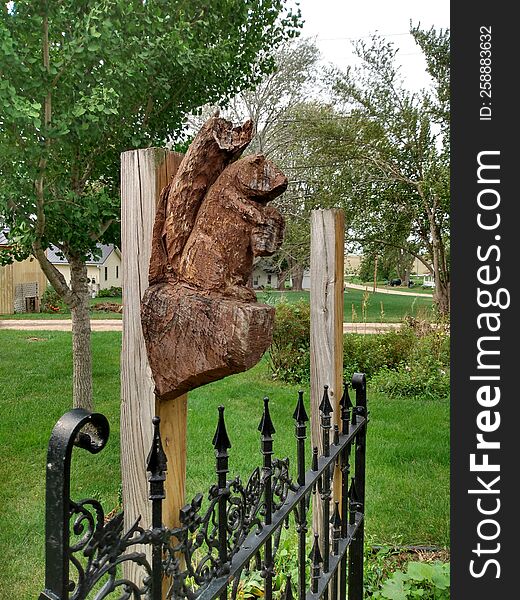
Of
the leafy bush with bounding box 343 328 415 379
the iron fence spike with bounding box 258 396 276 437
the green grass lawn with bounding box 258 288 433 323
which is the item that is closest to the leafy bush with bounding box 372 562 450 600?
the iron fence spike with bounding box 258 396 276 437

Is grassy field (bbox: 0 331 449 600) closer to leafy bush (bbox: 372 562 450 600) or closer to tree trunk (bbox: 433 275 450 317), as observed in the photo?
leafy bush (bbox: 372 562 450 600)

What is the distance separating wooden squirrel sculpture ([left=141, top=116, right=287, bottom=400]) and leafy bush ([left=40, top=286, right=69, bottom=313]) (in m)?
11.1

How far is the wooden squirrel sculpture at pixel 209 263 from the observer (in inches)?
32.6

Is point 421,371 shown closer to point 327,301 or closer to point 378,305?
point 327,301

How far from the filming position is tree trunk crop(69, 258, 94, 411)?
3.44 meters

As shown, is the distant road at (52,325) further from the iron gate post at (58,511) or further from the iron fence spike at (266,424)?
the iron gate post at (58,511)

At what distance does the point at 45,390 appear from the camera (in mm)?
5117

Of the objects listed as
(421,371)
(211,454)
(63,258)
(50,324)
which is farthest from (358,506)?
(50,324)

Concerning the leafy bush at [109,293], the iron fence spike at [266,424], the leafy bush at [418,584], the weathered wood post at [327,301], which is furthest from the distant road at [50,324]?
the iron fence spike at [266,424]

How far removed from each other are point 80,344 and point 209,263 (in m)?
2.88

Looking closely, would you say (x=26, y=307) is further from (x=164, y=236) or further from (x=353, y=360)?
(x=164, y=236)

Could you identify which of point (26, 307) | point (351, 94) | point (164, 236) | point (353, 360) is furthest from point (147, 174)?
point (26, 307)

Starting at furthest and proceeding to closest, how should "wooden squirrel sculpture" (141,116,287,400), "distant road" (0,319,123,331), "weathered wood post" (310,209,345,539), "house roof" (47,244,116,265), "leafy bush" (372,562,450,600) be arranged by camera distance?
"distant road" (0,319,123,331)
"house roof" (47,244,116,265)
"leafy bush" (372,562,450,600)
"weathered wood post" (310,209,345,539)
"wooden squirrel sculpture" (141,116,287,400)

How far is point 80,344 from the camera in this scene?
3.50m
